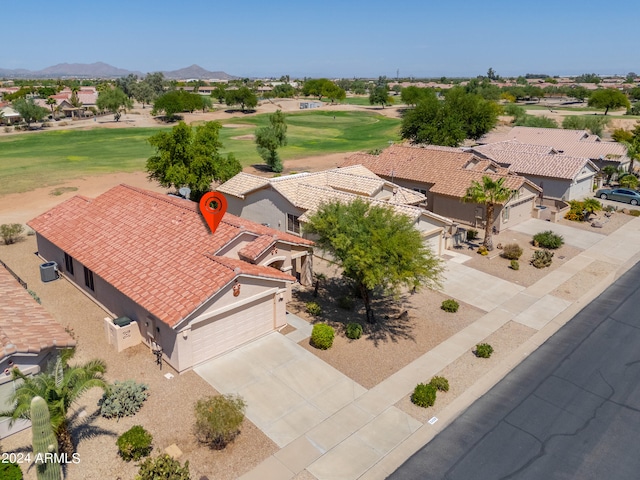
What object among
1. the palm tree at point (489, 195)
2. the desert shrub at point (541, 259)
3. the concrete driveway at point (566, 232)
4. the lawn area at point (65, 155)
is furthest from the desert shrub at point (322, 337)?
the lawn area at point (65, 155)

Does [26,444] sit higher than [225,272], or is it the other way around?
[225,272]

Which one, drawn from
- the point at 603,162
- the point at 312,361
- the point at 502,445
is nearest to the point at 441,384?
the point at 502,445

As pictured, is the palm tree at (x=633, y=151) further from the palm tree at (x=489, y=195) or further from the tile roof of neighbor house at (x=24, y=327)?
the tile roof of neighbor house at (x=24, y=327)

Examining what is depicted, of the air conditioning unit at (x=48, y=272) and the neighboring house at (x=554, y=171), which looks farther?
the neighboring house at (x=554, y=171)

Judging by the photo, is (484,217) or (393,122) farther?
(393,122)

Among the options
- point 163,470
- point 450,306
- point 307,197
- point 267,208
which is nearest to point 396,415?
point 163,470

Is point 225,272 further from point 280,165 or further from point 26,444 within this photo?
point 280,165
